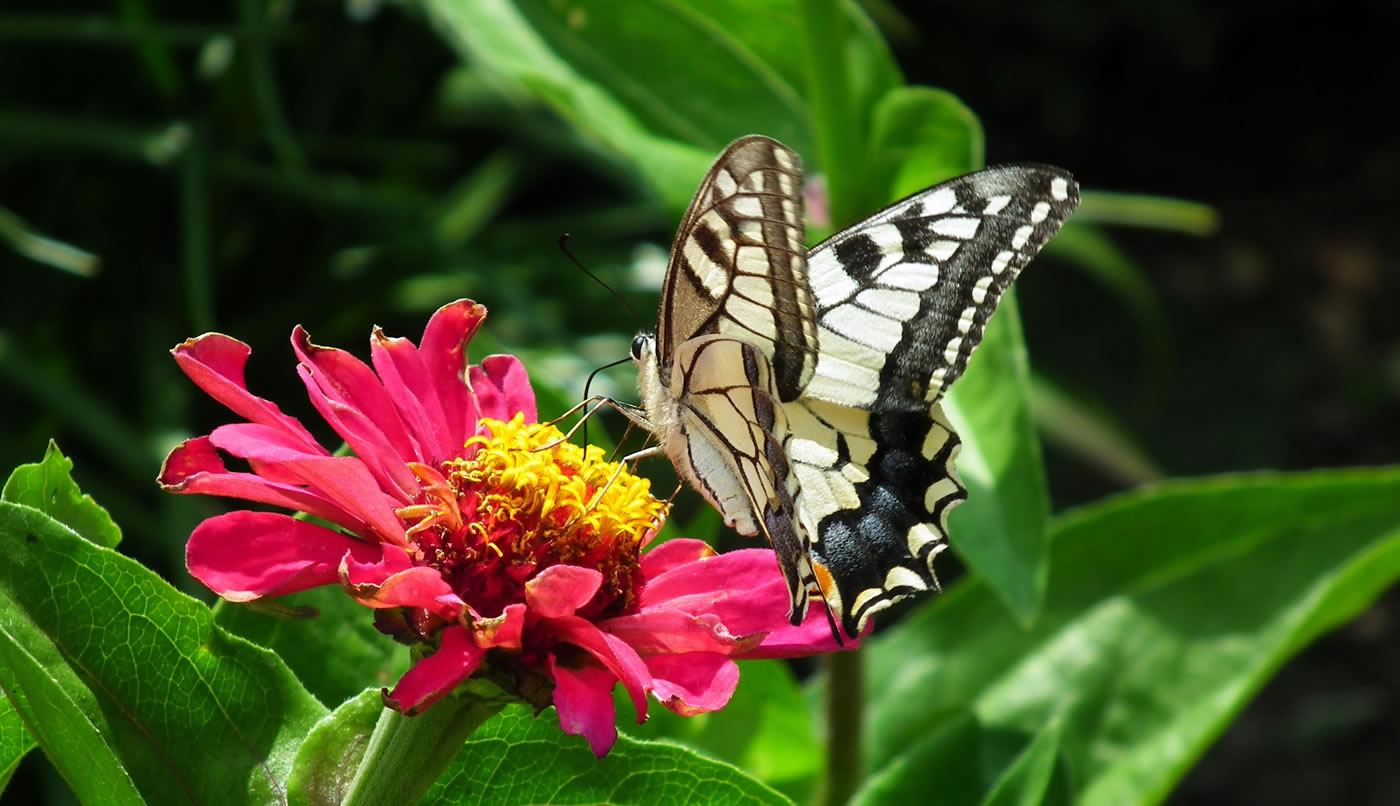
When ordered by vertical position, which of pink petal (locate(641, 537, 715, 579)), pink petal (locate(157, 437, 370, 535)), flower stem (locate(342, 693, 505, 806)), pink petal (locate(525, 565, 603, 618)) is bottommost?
pink petal (locate(641, 537, 715, 579))

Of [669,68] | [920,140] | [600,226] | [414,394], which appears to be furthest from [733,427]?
[600,226]

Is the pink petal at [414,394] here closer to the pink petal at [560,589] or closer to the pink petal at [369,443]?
the pink petal at [369,443]

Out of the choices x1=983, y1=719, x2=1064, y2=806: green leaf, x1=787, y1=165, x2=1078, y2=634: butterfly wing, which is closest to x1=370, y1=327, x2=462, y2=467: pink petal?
x1=787, y1=165, x2=1078, y2=634: butterfly wing

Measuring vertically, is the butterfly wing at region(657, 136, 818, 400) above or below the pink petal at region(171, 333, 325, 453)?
below

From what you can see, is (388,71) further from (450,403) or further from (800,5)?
(450,403)

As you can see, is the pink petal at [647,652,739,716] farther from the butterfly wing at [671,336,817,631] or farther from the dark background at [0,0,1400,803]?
the dark background at [0,0,1400,803]

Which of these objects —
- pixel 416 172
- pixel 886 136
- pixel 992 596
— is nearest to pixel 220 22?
pixel 416 172
